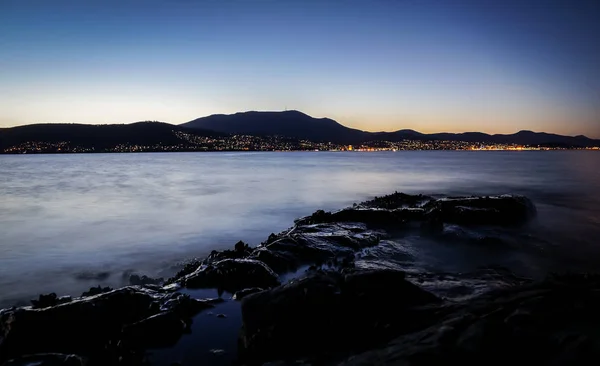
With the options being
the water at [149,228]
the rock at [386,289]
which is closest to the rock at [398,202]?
the water at [149,228]

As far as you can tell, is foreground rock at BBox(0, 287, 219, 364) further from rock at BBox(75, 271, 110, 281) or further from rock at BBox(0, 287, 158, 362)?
rock at BBox(75, 271, 110, 281)

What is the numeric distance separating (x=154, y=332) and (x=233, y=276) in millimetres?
2343

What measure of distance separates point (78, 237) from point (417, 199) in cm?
1646

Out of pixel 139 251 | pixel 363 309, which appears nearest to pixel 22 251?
pixel 139 251

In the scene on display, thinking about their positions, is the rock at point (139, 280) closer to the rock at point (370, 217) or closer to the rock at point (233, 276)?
the rock at point (233, 276)

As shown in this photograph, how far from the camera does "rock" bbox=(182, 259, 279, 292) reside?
736 cm

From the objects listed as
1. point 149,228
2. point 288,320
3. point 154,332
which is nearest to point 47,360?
point 154,332

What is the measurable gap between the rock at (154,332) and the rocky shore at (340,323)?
1 cm

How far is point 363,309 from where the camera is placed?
519 cm

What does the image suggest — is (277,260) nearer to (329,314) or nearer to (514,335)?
(329,314)

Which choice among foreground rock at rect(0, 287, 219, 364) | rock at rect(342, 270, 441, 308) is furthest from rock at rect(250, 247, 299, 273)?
rock at rect(342, 270, 441, 308)

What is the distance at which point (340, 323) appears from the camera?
5027 millimetres

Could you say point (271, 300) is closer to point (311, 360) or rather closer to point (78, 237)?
point (311, 360)

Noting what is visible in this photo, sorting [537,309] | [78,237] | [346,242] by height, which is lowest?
[78,237]
